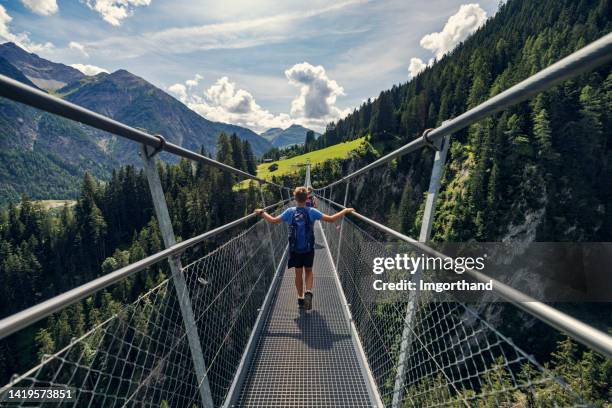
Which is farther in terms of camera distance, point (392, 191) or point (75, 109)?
point (392, 191)

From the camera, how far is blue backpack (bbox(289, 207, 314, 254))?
153 inches

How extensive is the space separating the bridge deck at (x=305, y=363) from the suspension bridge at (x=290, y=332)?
12mm

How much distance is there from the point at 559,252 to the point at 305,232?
232 ft

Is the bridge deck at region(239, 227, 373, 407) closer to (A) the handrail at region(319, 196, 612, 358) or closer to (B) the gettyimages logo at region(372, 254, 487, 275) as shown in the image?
(B) the gettyimages logo at region(372, 254, 487, 275)

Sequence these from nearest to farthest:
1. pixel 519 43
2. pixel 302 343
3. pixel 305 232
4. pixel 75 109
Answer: pixel 75 109, pixel 302 343, pixel 305 232, pixel 519 43

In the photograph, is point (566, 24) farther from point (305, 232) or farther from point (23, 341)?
point (23, 341)

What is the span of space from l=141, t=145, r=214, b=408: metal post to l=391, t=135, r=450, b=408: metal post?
53.4 inches

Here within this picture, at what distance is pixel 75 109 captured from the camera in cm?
127

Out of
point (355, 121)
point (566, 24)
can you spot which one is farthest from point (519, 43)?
point (355, 121)

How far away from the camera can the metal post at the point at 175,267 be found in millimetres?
1704

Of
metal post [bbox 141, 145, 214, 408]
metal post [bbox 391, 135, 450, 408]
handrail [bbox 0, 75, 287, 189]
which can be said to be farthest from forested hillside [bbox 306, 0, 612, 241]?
handrail [bbox 0, 75, 287, 189]

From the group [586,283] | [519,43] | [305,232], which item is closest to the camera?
[305,232]

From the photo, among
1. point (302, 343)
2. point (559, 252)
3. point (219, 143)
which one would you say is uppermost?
point (219, 143)

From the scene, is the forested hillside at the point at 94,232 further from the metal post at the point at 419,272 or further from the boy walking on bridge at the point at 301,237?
the metal post at the point at 419,272
